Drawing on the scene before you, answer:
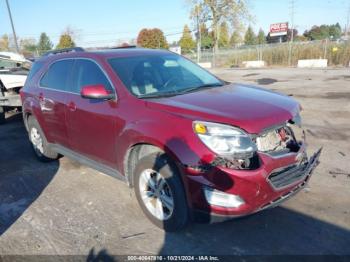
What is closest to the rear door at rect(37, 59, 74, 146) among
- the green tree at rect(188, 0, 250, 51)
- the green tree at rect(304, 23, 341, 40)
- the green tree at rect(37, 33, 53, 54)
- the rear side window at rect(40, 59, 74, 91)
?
the rear side window at rect(40, 59, 74, 91)

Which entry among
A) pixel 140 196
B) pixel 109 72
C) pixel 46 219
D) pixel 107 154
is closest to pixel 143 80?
pixel 109 72

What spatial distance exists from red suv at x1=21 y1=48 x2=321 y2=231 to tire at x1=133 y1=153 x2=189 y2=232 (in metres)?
0.01

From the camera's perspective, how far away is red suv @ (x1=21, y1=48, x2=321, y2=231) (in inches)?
117

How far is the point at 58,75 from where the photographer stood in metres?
4.97

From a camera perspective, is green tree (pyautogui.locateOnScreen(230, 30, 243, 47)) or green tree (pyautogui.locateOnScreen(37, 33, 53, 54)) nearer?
green tree (pyautogui.locateOnScreen(230, 30, 243, 47))

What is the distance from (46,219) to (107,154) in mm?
1013

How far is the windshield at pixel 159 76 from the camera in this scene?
389 cm

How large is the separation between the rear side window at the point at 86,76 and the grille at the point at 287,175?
201cm

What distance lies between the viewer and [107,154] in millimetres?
4094

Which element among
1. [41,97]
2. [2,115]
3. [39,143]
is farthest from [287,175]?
[2,115]

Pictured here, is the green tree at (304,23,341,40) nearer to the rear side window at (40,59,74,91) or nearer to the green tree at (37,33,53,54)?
the green tree at (37,33,53,54)

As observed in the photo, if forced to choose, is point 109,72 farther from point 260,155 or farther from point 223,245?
point 223,245

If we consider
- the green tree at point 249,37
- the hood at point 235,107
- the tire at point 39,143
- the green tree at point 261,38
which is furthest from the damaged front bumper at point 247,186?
the green tree at point 249,37

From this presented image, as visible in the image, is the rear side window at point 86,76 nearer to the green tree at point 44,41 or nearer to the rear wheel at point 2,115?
the rear wheel at point 2,115
